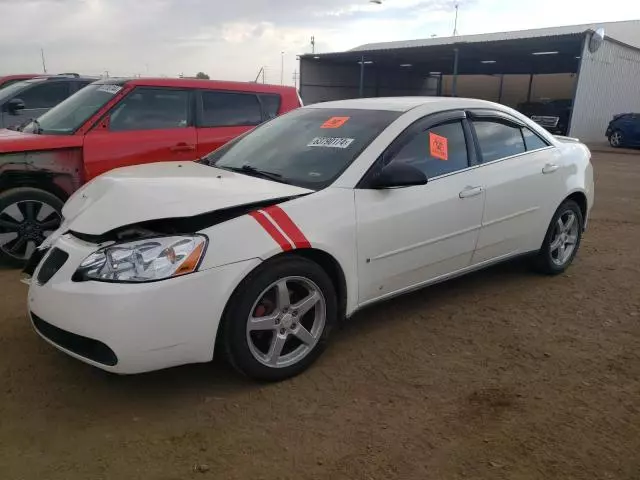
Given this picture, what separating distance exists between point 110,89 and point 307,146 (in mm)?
2963

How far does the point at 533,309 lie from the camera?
13.8 feet

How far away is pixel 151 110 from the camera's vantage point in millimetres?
5680

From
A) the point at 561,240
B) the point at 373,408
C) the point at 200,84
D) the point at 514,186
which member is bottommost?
the point at 373,408

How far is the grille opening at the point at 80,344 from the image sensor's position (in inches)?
104

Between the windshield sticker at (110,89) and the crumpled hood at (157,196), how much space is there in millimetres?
2397

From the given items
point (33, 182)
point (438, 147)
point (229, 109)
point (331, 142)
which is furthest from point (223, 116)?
point (438, 147)

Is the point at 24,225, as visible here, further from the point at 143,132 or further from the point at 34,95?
the point at 34,95

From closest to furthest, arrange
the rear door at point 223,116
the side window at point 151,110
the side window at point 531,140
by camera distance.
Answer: the side window at point 531,140 < the side window at point 151,110 < the rear door at point 223,116

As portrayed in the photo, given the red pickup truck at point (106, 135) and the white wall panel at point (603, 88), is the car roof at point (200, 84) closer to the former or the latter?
the red pickup truck at point (106, 135)

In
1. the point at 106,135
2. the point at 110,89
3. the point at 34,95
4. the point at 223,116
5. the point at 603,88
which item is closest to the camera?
the point at 106,135

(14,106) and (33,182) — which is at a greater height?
(14,106)

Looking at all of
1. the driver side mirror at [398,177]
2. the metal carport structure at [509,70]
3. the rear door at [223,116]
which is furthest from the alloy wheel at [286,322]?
the metal carport structure at [509,70]

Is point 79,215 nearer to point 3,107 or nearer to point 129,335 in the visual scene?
point 129,335

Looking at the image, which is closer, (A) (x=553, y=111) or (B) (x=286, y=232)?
(B) (x=286, y=232)
